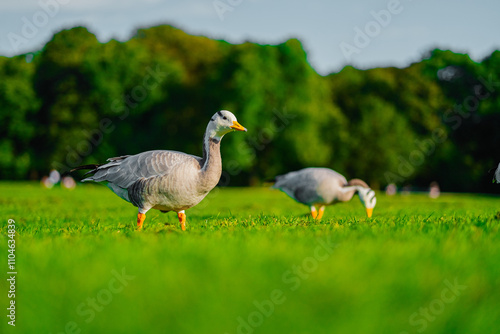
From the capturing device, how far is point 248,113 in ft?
161

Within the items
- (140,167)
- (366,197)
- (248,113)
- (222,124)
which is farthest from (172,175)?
(248,113)

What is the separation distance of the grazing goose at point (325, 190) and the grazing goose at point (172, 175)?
4.01 m

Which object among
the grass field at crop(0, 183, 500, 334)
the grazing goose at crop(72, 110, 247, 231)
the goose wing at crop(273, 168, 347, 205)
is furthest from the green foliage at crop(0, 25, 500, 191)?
the grass field at crop(0, 183, 500, 334)

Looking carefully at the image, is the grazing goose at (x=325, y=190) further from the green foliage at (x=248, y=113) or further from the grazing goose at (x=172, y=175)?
the green foliage at (x=248, y=113)

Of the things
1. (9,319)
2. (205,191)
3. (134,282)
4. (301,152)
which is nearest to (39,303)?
(9,319)

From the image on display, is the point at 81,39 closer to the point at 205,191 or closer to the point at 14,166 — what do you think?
the point at 14,166

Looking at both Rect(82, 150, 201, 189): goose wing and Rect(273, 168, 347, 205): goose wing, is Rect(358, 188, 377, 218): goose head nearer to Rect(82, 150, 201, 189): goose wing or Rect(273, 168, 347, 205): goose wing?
Rect(273, 168, 347, 205): goose wing

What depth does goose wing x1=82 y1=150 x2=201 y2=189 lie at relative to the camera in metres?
8.40

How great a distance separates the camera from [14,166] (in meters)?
58.8

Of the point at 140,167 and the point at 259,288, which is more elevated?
the point at 259,288

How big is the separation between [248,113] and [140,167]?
4099 cm

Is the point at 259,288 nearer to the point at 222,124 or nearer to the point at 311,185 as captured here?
the point at 222,124

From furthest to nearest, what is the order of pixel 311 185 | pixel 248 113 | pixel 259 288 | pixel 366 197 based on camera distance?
pixel 248 113 → pixel 311 185 → pixel 366 197 → pixel 259 288

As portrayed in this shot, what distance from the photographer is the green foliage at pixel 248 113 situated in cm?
5128
